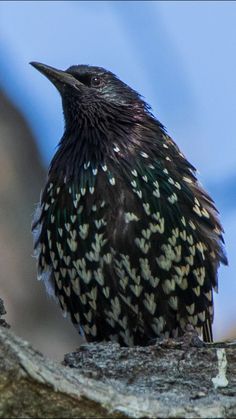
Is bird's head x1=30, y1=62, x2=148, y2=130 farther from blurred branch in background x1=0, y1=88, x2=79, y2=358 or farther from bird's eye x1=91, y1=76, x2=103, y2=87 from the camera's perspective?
blurred branch in background x1=0, y1=88, x2=79, y2=358

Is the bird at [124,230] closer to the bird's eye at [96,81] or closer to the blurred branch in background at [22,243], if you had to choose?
the bird's eye at [96,81]

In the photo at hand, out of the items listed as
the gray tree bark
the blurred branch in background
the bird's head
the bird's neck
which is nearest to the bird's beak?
the bird's head


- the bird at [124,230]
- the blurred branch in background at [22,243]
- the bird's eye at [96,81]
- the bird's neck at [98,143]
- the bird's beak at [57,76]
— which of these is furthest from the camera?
the blurred branch in background at [22,243]

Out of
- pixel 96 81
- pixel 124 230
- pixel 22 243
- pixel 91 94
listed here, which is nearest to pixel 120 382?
pixel 124 230

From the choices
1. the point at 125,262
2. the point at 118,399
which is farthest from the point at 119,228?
the point at 118,399

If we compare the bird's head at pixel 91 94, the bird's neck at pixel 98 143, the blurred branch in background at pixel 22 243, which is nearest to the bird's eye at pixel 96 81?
the bird's head at pixel 91 94

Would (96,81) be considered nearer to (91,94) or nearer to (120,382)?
(91,94)
